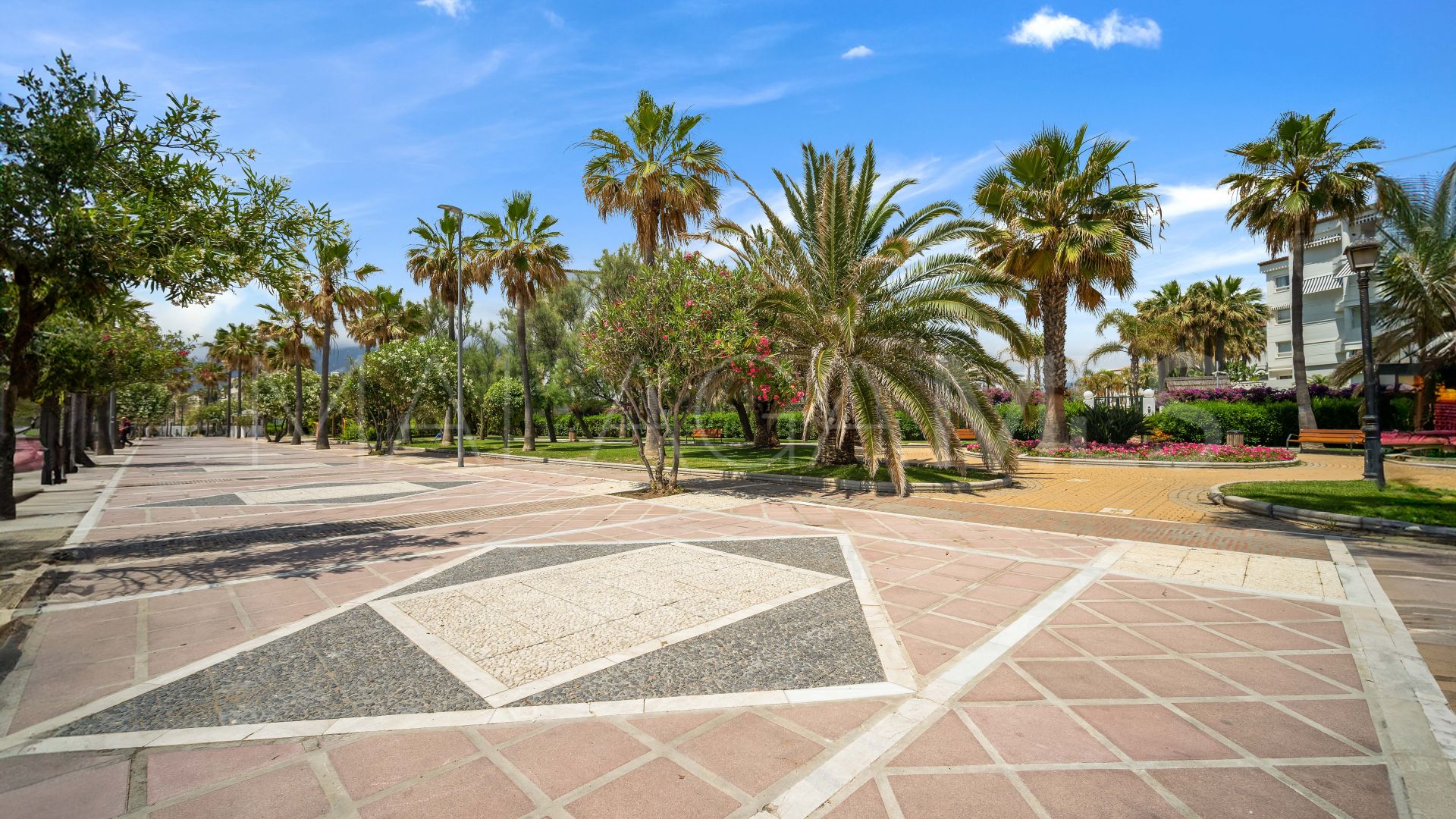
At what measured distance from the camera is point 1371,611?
16.6ft

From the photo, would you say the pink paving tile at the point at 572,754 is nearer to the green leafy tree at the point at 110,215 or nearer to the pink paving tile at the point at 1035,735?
the pink paving tile at the point at 1035,735

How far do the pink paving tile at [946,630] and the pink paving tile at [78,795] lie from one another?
4.37 m

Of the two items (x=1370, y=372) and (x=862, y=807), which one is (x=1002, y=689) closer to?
(x=862, y=807)

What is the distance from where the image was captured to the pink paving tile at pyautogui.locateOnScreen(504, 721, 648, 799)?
2832 millimetres

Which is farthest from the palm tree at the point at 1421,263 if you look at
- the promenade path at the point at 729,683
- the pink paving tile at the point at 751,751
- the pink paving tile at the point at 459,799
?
the pink paving tile at the point at 459,799

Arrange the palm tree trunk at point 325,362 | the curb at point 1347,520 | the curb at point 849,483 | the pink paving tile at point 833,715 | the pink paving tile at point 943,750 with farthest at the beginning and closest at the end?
the palm tree trunk at point 325,362 < the curb at point 849,483 < the curb at point 1347,520 < the pink paving tile at point 833,715 < the pink paving tile at point 943,750

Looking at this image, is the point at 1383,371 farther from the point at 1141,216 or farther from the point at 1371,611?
the point at 1371,611

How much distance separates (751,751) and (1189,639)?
11.2 feet

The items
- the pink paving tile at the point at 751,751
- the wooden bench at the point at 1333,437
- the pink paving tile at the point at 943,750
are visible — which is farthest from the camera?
the wooden bench at the point at 1333,437

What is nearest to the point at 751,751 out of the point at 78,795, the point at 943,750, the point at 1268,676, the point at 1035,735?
the point at 943,750

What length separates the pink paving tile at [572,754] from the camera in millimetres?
2832

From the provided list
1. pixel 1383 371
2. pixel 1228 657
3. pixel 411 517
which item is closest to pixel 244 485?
pixel 411 517

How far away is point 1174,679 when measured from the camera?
151 inches

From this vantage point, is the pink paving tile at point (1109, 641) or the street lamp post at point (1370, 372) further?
the street lamp post at point (1370, 372)
